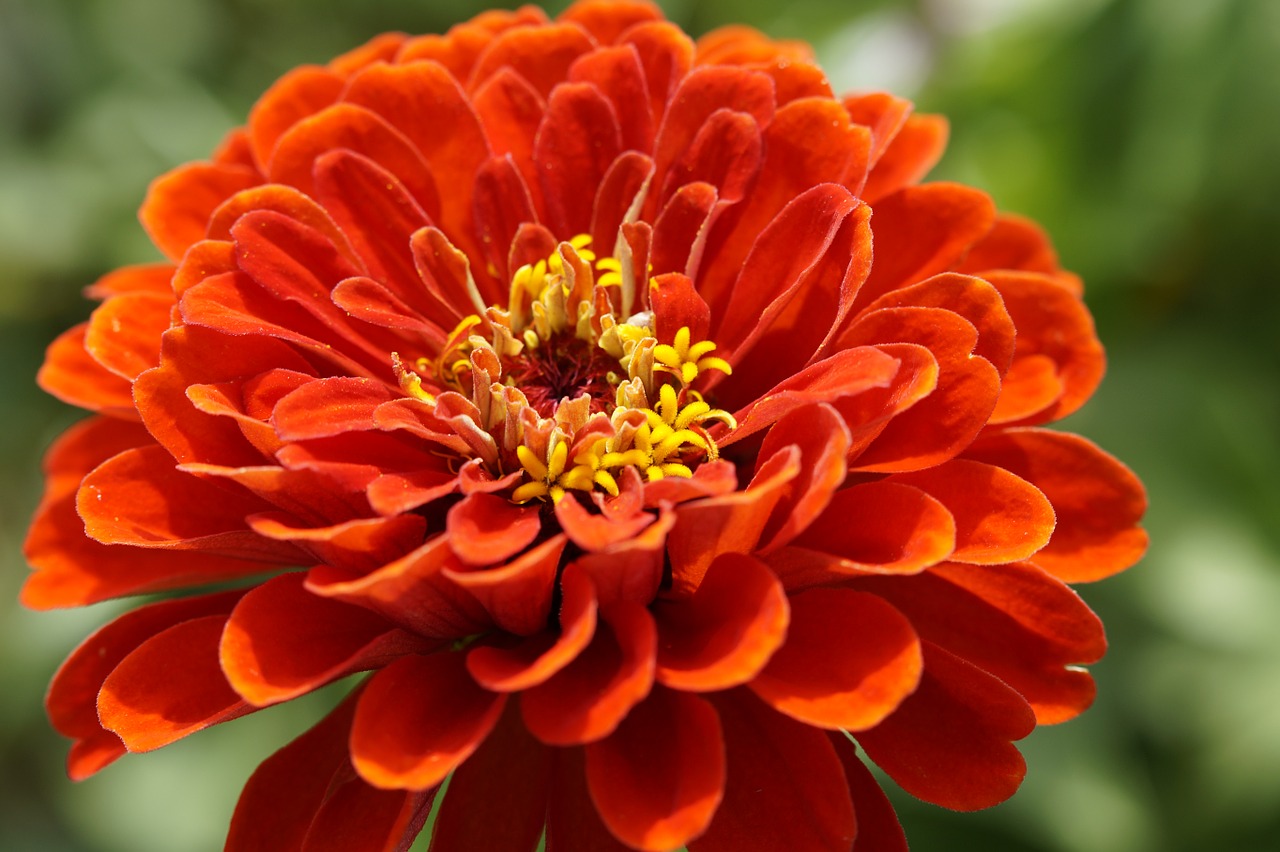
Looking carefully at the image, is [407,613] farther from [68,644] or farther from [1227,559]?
[1227,559]

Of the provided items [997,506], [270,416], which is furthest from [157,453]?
[997,506]

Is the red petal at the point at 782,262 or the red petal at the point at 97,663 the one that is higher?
the red petal at the point at 782,262

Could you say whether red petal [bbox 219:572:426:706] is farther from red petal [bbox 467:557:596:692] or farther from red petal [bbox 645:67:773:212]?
red petal [bbox 645:67:773:212]

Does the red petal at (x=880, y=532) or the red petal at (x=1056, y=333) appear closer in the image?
the red petal at (x=880, y=532)

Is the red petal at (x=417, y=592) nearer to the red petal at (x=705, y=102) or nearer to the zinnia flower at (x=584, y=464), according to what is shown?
the zinnia flower at (x=584, y=464)

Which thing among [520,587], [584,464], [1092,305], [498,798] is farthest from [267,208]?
[1092,305]

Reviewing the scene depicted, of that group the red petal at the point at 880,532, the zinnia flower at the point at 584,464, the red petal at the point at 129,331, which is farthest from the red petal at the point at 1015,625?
the red petal at the point at 129,331

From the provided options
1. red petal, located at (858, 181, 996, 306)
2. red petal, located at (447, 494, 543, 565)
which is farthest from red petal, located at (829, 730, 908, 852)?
red petal, located at (858, 181, 996, 306)

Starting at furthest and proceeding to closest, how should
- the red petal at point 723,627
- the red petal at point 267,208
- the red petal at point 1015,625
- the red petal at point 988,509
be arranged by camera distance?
A: the red petal at point 267,208
the red petal at point 1015,625
the red petal at point 988,509
the red petal at point 723,627
